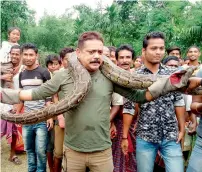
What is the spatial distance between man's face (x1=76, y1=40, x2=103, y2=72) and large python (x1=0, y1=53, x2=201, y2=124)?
11 centimetres

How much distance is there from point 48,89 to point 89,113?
21.7 inches

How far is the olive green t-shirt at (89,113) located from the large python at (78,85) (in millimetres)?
98

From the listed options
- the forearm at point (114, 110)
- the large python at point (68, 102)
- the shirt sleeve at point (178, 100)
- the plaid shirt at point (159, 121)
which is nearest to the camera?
the large python at point (68, 102)

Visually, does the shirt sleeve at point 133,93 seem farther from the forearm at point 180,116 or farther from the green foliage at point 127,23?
the green foliage at point 127,23

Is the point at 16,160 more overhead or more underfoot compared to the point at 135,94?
more underfoot

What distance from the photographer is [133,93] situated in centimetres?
342

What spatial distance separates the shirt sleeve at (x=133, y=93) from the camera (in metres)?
3.34

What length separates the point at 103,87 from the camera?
3395 mm

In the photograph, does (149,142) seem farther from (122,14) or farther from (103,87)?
(122,14)

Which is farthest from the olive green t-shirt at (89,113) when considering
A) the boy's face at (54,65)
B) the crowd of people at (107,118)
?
the boy's face at (54,65)

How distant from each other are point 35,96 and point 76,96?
51 cm

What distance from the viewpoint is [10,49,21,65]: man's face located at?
5.95 meters

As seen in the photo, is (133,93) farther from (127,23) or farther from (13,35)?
(127,23)

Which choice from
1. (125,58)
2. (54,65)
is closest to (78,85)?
(125,58)
